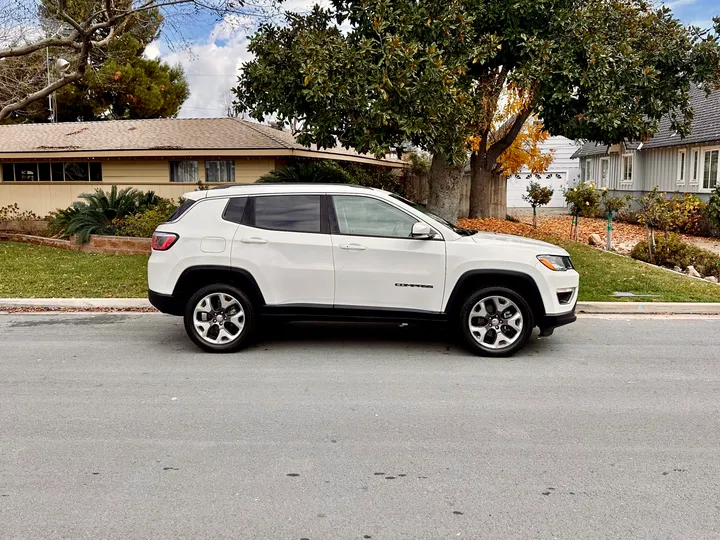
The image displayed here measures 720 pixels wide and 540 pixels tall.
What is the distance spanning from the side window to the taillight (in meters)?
1.82

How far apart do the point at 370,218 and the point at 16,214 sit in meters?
18.2

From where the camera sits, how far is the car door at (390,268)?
7305 millimetres

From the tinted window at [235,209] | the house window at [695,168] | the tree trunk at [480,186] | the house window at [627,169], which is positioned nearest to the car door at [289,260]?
the tinted window at [235,209]

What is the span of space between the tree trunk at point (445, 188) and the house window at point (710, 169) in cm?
1092

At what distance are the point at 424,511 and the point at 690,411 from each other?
2953mm

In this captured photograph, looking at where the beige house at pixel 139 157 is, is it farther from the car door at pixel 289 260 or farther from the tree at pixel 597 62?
the car door at pixel 289 260

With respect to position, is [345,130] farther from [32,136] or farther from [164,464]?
[32,136]

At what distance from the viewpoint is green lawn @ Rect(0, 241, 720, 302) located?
1088 centimetres

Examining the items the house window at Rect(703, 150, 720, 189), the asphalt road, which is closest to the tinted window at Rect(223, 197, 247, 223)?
the asphalt road

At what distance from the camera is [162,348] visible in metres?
7.89

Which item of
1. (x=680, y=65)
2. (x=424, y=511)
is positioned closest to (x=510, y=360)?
(x=424, y=511)

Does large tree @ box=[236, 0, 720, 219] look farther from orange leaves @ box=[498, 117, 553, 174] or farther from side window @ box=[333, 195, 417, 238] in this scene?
orange leaves @ box=[498, 117, 553, 174]

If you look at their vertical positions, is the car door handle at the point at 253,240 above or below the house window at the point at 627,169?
below

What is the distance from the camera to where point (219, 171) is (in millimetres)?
19938
